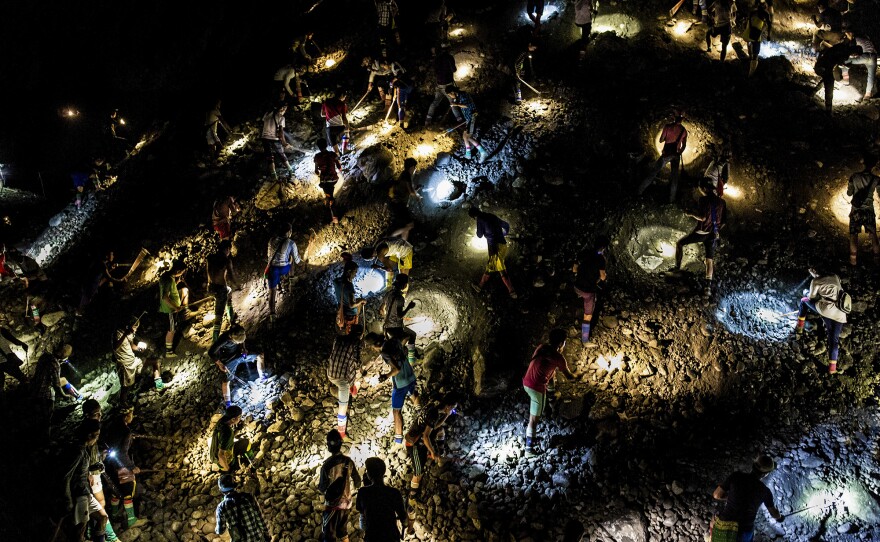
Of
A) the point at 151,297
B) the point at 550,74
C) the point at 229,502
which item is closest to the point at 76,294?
the point at 151,297

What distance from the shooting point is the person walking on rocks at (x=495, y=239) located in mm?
10375

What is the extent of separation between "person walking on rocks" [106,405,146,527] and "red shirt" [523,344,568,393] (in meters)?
6.30

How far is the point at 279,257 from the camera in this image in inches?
442

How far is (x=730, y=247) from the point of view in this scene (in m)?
11.4

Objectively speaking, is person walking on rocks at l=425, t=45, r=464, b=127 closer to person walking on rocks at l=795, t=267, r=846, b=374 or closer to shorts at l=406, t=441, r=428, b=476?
person walking on rocks at l=795, t=267, r=846, b=374

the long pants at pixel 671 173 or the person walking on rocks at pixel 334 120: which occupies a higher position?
the person walking on rocks at pixel 334 120

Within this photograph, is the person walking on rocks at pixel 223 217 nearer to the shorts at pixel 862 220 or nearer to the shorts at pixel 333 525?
the shorts at pixel 333 525

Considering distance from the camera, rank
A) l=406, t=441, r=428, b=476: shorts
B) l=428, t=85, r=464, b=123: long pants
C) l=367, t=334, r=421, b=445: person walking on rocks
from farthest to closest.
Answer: l=428, t=85, r=464, b=123: long pants → l=367, t=334, r=421, b=445: person walking on rocks → l=406, t=441, r=428, b=476: shorts

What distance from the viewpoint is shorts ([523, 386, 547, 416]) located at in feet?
26.2

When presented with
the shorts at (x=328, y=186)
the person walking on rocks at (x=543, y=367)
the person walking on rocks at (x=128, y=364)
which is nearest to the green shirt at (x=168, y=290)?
the person walking on rocks at (x=128, y=364)

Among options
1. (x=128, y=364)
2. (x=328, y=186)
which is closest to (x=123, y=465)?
(x=128, y=364)

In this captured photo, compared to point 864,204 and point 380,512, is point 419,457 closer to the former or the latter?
point 380,512

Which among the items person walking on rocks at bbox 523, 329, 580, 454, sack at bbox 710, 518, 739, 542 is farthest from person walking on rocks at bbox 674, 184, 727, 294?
sack at bbox 710, 518, 739, 542

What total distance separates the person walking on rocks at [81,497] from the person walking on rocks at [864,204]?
14.1 meters
